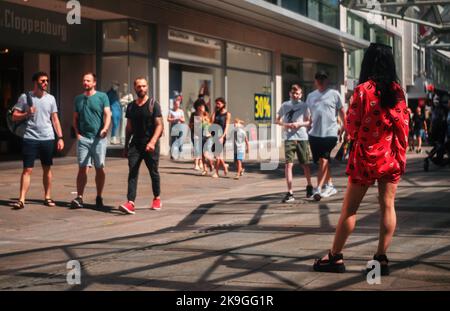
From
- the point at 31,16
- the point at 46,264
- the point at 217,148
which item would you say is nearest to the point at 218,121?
the point at 217,148

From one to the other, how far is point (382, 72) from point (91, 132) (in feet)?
19.2

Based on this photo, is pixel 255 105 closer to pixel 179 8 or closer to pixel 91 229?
pixel 179 8

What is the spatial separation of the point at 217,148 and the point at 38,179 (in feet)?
12.8

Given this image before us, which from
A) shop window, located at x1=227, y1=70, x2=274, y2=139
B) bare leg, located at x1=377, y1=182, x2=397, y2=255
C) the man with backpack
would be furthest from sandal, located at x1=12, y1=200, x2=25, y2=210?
shop window, located at x1=227, y1=70, x2=274, y2=139

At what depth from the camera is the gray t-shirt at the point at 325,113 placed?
37.1ft

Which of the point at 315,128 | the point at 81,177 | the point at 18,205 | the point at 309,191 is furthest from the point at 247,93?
the point at 18,205

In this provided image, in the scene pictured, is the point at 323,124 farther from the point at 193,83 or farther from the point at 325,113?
the point at 193,83

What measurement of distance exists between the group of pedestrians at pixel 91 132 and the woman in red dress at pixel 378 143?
494 cm

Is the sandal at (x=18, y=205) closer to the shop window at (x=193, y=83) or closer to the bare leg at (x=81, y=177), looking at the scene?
the bare leg at (x=81, y=177)

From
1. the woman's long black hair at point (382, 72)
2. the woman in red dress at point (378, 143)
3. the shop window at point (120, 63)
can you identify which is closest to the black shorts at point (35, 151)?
the woman in red dress at point (378, 143)

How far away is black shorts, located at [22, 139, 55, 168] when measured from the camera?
10.8 metres

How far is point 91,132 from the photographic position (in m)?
10.9

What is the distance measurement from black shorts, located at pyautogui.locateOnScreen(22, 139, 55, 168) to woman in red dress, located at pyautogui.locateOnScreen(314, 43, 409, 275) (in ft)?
19.6
